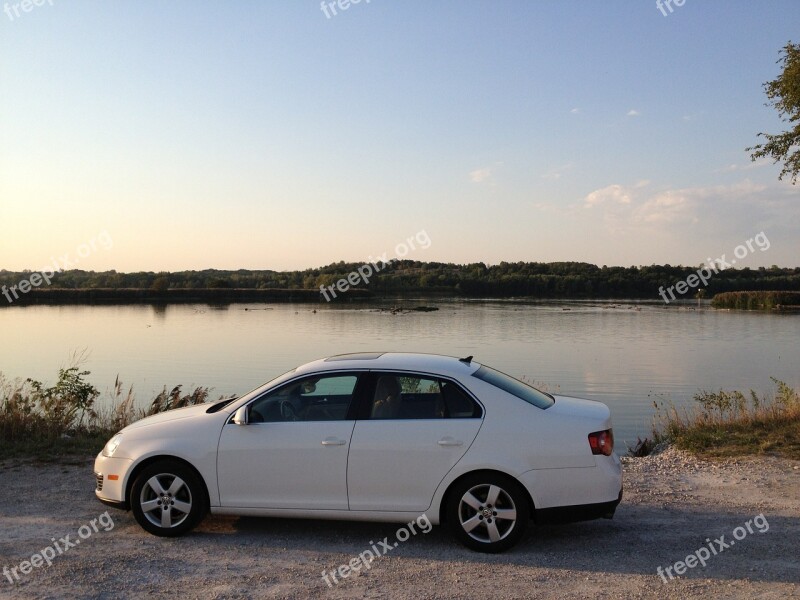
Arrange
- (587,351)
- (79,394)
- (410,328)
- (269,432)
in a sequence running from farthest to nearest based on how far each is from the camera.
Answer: (410,328), (587,351), (79,394), (269,432)

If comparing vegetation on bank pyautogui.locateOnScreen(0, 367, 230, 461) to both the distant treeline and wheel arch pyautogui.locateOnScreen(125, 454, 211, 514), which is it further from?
the distant treeline

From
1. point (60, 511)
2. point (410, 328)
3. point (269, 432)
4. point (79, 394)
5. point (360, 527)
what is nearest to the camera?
point (269, 432)

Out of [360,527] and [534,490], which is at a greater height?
[534,490]

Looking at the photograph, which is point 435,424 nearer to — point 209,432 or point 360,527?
point 360,527

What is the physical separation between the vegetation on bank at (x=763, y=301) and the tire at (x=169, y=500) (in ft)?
263

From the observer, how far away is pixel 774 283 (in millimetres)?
100625

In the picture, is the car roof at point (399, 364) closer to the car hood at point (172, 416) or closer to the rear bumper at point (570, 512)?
the car hood at point (172, 416)

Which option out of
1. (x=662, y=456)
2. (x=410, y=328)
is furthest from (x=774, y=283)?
(x=662, y=456)

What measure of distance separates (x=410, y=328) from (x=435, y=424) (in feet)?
139

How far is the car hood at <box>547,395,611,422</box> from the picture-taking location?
6324 millimetres

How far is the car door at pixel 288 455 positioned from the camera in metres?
6.30

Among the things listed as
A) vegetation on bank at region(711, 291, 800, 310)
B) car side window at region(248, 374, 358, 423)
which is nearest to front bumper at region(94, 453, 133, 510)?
car side window at region(248, 374, 358, 423)

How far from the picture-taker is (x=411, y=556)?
19.8 ft

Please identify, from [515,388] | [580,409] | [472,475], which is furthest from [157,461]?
[580,409]
